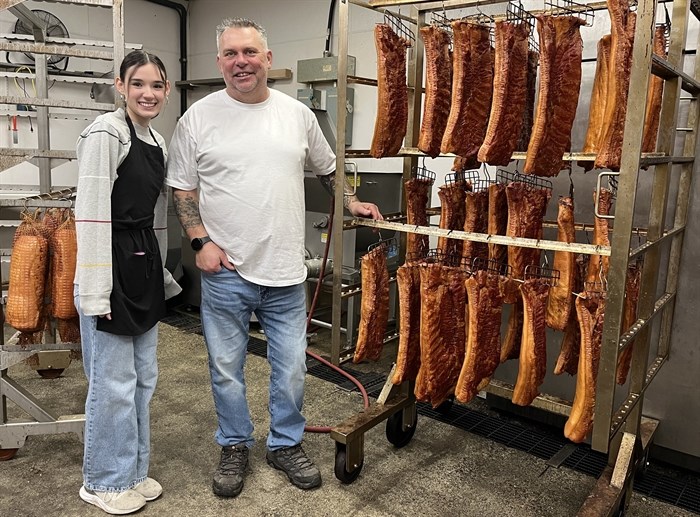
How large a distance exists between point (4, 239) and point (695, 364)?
5.24 m

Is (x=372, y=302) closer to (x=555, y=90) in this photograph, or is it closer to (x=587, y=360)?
(x=587, y=360)

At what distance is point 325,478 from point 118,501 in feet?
2.95

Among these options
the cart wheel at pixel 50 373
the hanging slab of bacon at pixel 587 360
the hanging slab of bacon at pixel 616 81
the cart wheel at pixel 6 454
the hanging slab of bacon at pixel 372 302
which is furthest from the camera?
the cart wheel at pixel 50 373

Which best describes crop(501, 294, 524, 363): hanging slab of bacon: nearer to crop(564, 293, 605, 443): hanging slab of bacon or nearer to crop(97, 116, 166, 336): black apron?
crop(564, 293, 605, 443): hanging slab of bacon

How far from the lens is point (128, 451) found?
7.95ft

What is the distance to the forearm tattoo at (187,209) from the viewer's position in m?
2.51

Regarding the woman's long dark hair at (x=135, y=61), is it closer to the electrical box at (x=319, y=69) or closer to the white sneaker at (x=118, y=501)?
the white sneaker at (x=118, y=501)

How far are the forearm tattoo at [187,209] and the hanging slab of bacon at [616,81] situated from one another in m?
1.61

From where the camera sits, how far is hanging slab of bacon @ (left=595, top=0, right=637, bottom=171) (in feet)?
6.68

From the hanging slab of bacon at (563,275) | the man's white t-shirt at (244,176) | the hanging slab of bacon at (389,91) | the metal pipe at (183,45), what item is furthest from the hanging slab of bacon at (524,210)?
the metal pipe at (183,45)

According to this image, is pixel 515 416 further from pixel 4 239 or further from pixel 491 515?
pixel 4 239

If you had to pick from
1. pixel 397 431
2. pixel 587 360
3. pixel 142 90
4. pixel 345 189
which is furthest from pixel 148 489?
pixel 587 360

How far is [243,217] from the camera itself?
249cm

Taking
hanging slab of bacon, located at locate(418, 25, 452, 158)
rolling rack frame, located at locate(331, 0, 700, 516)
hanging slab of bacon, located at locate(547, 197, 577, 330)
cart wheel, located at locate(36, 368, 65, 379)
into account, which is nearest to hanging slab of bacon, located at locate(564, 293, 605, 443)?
rolling rack frame, located at locate(331, 0, 700, 516)
